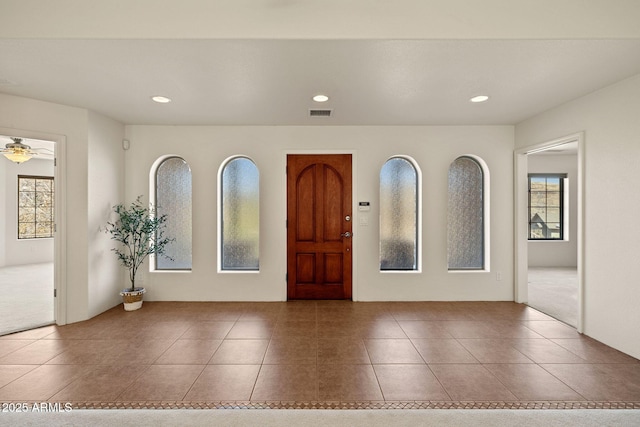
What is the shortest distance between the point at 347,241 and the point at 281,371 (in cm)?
244

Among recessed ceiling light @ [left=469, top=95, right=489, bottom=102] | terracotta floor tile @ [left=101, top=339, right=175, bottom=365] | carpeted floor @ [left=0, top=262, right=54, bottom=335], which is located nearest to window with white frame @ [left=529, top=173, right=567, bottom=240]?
recessed ceiling light @ [left=469, top=95, right=489, bottom=102]

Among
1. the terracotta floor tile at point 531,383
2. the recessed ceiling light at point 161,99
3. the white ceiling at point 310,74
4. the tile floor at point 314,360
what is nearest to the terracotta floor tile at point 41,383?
the tile floor at point 314,360

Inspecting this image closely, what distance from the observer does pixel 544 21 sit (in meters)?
2.39

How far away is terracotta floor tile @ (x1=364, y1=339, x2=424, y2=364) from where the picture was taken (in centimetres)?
295

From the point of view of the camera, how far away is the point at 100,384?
2551mm

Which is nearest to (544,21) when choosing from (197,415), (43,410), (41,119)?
(197,415)

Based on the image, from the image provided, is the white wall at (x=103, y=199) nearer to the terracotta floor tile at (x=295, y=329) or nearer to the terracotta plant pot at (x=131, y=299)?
the terracotta plant pot at (x=131, y=299)

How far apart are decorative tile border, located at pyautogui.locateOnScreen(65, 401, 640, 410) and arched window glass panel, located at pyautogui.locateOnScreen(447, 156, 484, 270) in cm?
278

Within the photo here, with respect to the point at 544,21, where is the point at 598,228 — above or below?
below

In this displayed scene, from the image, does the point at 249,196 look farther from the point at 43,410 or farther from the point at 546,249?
the point at 546,249

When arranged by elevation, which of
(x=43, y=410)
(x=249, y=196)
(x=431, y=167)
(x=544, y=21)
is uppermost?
(x=544, y=21)

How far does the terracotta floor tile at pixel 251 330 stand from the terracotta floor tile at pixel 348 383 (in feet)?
3.19

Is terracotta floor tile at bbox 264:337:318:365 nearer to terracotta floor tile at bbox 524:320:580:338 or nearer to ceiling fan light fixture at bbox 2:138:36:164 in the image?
terracotta floor tile at bbox 524:320:580:338

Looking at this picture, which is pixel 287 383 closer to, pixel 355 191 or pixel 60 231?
pixel 355 191
